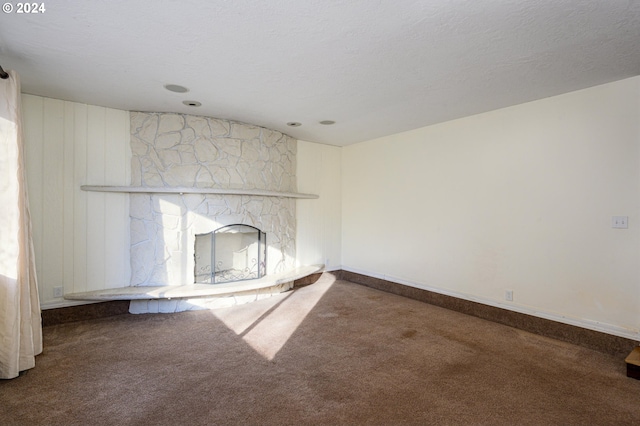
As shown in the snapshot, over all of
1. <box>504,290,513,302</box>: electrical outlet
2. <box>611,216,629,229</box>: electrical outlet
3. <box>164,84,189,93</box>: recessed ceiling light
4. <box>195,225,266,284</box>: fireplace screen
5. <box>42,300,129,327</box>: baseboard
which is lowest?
<box>42,300,129,327</box>: baseboard

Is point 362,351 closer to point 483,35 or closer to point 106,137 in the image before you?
point 483,35

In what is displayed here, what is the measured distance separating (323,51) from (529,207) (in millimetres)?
2596

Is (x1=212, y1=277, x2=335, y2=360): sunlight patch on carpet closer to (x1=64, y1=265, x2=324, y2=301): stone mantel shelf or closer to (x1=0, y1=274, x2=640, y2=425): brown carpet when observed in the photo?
(x1=0, y1=274, x2=640, y2=425): brown carpet

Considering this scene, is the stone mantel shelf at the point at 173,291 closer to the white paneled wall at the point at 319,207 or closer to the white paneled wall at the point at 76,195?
the white paneled wall at the point at 76,195

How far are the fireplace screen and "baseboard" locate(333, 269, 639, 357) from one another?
1925 millimetres

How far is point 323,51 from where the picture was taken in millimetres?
2230

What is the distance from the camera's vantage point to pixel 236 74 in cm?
264

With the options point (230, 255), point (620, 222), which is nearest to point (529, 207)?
point (620, 222)

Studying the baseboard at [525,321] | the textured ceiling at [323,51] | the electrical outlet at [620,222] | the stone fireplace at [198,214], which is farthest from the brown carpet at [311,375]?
the textured ceiling at [323,51]

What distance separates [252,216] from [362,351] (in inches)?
91.0

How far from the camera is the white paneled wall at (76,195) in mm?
3223

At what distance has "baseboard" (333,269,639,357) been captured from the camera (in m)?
2.71

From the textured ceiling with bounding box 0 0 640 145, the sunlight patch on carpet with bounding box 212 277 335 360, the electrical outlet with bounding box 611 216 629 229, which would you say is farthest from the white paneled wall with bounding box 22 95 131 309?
the electrical outlet with bounding box 611 216 629 229

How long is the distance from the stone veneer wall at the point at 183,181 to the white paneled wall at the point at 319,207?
922mm
